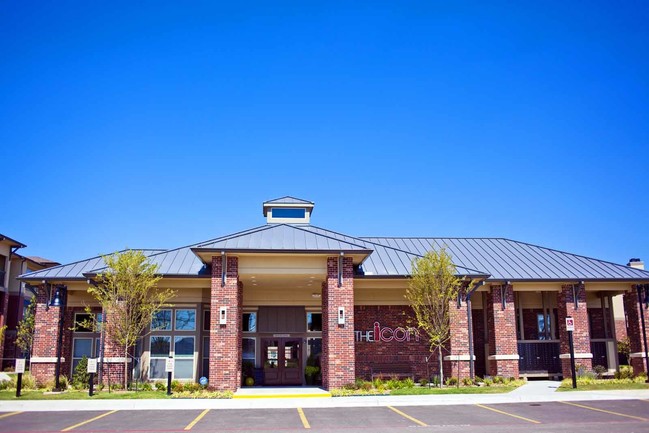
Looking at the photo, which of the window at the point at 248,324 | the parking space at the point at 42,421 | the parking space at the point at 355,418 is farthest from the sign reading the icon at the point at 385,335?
the parking space at the point at 42,421

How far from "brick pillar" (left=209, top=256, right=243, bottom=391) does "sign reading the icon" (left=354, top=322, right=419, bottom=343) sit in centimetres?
667

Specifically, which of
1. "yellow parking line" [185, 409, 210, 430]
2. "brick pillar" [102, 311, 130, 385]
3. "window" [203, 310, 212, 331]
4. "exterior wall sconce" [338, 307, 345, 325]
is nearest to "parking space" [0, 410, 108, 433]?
"yellow parking line" [185, 409, 210, 430]

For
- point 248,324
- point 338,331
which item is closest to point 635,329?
point 338,331

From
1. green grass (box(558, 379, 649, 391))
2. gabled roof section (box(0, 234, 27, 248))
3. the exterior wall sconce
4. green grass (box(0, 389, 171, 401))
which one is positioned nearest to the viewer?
green grass (box(0, 389, 171, 401))

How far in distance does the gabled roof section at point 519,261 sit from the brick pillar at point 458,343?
9.61 ft

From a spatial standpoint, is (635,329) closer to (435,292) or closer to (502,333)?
(502,333)

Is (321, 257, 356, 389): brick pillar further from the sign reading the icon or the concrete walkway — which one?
the sign reading the icon

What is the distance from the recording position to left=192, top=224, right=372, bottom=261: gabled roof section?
21094 millimetres

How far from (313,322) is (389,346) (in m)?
3.64

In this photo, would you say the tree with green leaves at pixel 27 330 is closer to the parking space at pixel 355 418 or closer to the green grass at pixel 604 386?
the parking space at pixel 355 418

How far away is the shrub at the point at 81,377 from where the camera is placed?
22.6 meters

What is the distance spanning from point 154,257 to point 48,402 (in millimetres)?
8172

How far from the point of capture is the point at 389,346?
2586 centimetres

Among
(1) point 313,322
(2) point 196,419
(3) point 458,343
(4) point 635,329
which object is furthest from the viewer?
(1) point 313,322
